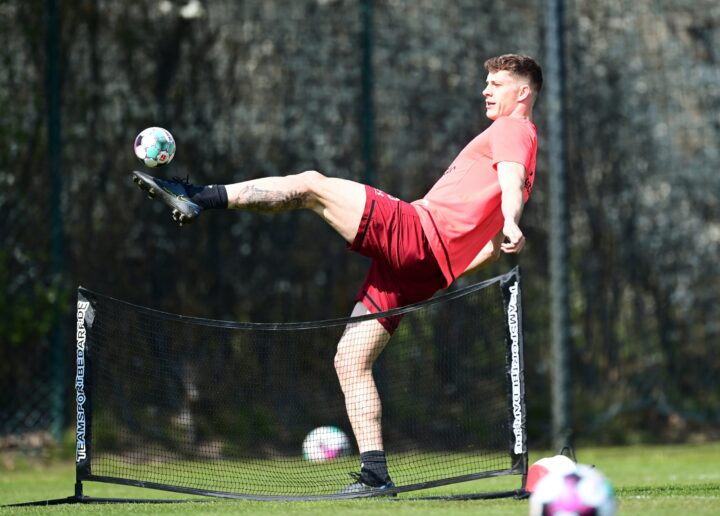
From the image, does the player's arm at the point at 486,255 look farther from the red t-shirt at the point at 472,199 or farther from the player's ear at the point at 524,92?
the player's ear at the point at 524,92

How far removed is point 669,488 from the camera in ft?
18.2

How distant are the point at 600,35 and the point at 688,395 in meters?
3.01

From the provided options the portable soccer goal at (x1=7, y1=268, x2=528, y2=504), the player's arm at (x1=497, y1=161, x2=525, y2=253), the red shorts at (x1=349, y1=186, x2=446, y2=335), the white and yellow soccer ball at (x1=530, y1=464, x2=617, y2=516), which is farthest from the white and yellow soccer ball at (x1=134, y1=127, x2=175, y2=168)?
the white and yellow soccer ball at (x1=530, y1=464, x2=617, y2=516)

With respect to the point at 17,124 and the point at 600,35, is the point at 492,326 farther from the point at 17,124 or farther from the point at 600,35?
the point at 17,124

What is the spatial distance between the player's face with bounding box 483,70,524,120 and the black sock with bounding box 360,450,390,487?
1.68 meters

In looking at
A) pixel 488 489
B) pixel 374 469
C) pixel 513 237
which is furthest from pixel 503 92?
pixel 488 489

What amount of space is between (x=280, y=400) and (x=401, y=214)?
8.48 feet

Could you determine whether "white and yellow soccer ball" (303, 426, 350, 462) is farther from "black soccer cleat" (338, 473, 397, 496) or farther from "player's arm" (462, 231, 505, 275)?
"player's arm" (462, 231, 505, 275)

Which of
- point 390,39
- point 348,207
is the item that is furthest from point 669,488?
point 390,39

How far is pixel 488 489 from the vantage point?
6.26 meters

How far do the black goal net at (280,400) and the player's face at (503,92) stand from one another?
90 centimetres

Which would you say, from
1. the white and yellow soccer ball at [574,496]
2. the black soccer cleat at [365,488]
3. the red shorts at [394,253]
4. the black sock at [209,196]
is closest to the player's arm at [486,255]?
the red shorts at [394,253]

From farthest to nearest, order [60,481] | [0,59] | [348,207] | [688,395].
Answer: [688,395] → [0,59] → [60,481] → [348,207]

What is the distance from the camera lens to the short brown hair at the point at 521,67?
18.2ft
